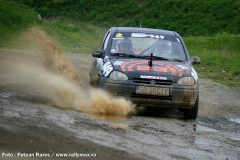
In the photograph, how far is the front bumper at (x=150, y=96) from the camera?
38.8 ft

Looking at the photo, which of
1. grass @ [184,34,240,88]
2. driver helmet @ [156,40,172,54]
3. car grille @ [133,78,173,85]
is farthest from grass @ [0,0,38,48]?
car grille @ [133,78,173,85]

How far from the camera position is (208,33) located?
2527 inches

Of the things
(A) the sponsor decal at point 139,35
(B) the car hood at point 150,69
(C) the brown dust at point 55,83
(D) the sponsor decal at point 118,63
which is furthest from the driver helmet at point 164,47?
(C) the brown dust at point 55,83

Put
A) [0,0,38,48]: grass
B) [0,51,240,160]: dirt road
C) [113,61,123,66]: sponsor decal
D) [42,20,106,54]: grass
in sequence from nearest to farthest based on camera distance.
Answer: [0,51,240,160]: dirt road < [113,61,123,66]: sponsor decal < [0,0,38,48]: grass < [42,20,106,54]: grass

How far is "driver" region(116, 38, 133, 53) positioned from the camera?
42.8 feet

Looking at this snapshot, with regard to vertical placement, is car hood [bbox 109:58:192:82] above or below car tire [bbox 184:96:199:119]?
above

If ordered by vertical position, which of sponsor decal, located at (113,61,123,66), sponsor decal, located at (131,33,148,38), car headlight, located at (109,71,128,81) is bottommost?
car headlight, located at (109,71,128,81)

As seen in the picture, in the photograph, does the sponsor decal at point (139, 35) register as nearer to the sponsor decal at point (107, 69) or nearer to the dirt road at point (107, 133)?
the sponsor decal at point (107, 69)

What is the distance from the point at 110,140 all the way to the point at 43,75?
22.6 ft

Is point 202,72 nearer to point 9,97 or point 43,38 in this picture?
point 43,38

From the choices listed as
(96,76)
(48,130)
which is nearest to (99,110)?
(96,76)

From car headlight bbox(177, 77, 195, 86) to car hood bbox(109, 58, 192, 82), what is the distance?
0.22ft

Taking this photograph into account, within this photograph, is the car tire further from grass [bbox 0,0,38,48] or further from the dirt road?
grass [bbox 0,0,38,48]

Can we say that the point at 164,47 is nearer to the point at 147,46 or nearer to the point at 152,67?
the point at 147,46
